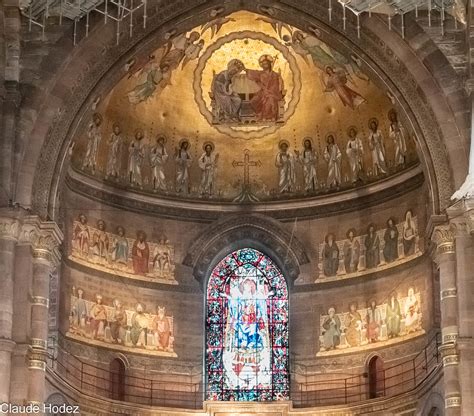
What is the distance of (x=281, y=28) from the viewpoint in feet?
147

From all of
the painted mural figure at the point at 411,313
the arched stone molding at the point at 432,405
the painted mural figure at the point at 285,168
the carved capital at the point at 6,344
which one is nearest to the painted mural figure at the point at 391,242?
the painted mural figure at the point at 411,313

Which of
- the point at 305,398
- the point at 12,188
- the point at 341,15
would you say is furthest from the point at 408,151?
the point at 12,188

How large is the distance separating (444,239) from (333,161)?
28.7ft

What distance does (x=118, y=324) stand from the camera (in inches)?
1716

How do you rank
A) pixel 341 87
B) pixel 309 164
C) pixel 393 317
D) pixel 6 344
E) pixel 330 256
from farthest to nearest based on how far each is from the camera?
pixel 309 164
pixel 330 256
pixel 341 87
pixel 393 317
pixel 6 344

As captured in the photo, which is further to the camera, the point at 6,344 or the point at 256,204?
the point at 256,204

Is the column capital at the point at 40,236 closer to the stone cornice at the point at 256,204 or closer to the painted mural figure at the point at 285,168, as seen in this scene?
the stone cornice at the point at 256,204

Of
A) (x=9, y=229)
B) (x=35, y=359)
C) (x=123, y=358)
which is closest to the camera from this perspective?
(x=35, y=359)

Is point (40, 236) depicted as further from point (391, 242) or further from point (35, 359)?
point (391, 242)

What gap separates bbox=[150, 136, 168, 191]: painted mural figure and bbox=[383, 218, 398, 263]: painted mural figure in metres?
7.33

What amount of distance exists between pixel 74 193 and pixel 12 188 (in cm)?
635

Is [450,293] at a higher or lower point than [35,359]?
higher

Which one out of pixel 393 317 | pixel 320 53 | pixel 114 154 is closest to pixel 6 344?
pixel 114 154

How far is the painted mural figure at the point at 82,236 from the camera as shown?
43219 mm
